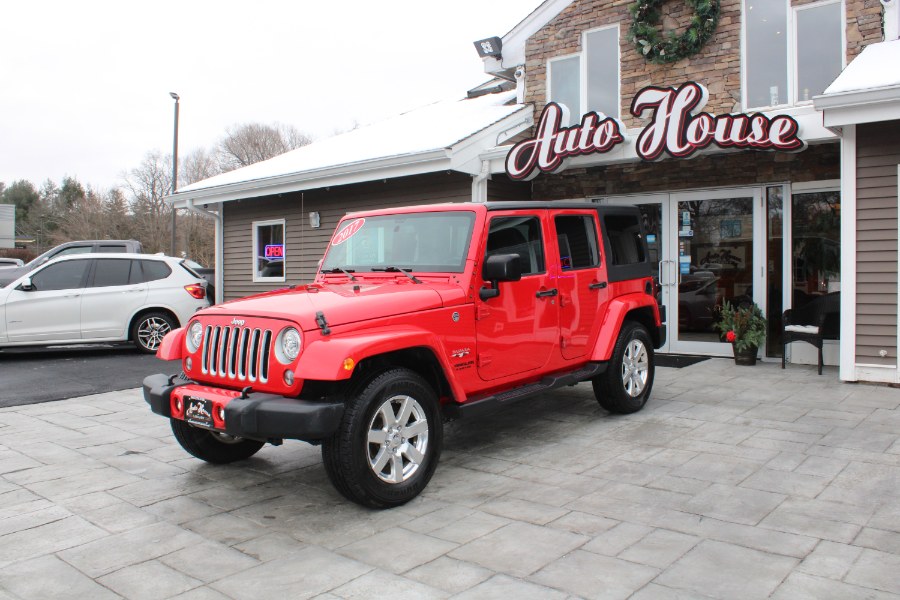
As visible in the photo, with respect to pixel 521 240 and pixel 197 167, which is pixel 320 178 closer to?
pixel 521 240

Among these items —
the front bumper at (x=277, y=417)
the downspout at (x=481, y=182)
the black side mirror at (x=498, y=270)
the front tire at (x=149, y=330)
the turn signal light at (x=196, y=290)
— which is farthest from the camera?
the turn signal light at (x=196, y=290)

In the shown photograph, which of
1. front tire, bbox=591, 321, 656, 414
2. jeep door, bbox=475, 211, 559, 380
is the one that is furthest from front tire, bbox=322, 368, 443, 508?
front tire, bbox=591, 321, 656, 414

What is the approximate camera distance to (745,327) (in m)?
8.86

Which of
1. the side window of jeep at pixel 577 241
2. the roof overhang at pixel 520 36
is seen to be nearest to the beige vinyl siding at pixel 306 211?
the roof overhang at pixel 520 36

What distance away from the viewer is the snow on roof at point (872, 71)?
6.72 meters

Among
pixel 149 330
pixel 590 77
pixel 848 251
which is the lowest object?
pixel 149 330

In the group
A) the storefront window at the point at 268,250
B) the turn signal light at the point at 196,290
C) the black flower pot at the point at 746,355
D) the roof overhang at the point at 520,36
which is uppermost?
the roof overhang at the point at 520,36

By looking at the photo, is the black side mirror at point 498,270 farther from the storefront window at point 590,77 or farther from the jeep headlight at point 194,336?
the storefront window at point 590,77

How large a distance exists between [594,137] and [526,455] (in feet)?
16.7

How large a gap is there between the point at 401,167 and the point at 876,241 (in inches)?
234

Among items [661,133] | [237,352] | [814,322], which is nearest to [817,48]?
[661,133]

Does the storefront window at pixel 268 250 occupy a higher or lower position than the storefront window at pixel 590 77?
lower

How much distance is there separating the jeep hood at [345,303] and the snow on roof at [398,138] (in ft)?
17.4

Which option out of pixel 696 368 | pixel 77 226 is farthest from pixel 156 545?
pixel 77 226
